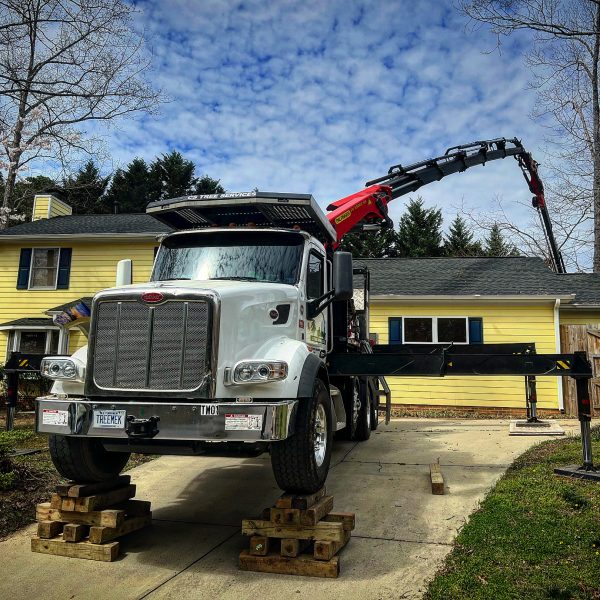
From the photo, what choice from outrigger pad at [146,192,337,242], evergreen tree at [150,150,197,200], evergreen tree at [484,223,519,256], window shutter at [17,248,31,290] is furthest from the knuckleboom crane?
evergreen tree at [150,150,197,200]

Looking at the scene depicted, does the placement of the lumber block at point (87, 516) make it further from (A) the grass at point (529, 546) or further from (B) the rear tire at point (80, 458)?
(A) the grass at point (529, 546)

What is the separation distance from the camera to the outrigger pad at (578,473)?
5.96 metres

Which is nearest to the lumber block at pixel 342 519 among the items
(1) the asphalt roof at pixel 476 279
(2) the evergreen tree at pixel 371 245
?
(1) the asphalt roof at pixel 476 279

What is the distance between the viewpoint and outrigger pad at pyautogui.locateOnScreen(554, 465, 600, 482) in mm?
5963

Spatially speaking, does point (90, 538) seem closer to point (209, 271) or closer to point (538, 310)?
point (209, 271)

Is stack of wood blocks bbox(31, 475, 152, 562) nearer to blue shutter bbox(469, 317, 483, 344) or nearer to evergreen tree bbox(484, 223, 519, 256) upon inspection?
blue shutter bbox(469, 317, 483, 344)

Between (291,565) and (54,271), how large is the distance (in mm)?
15569

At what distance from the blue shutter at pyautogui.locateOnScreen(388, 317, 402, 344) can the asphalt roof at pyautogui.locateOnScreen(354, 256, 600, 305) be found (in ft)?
2.43

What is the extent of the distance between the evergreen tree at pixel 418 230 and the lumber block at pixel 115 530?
37.1 m


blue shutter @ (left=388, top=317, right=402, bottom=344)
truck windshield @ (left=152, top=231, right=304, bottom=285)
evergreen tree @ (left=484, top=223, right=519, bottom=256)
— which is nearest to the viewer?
truck windshield @ (left=152, top=231, right=304, bottom=285)

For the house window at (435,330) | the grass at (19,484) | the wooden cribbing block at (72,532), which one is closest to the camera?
the wooden cribbing block at (72,532)

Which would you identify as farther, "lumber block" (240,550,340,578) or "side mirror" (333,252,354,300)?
"side mirror" (333,252,354,300)

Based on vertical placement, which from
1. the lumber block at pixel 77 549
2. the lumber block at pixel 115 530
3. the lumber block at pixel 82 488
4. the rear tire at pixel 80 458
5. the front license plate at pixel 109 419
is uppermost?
Answer: the front license plate at pixel 109 419

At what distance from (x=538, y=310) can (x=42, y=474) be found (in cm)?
1198
